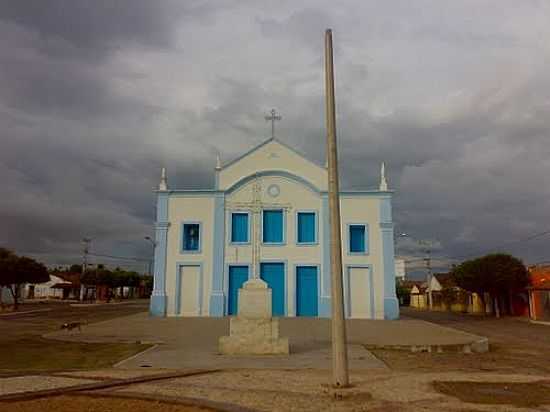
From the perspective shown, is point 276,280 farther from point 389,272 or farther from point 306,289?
point 389,272

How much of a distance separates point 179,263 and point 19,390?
19736 millimetres

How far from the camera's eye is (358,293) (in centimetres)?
2680

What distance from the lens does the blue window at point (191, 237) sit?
27645mm

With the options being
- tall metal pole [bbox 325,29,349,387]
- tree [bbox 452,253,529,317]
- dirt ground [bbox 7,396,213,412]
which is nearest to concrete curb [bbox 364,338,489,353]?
tall metal pole [bbox 325,29,349,387]

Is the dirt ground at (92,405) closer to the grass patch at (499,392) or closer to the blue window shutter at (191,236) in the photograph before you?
the grass patch at (499,392)

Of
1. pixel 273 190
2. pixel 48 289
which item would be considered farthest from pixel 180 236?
pixel 48 289

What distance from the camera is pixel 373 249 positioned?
88.8ft

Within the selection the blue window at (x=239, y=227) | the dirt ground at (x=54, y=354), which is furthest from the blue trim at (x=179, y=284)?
the dirt ground at (x=54, y=354)

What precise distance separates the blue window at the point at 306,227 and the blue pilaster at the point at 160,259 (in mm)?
7097

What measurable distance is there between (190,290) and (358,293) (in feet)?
28.9

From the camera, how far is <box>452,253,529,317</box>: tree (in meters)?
34.3

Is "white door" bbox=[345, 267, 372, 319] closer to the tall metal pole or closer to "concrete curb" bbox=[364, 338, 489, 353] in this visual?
"concrete curb" bbox=[364, 338, 489, 353]

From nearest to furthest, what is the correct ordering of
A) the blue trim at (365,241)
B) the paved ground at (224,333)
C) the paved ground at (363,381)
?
the paved ground at (363,381), the paved ground at (224,333), the blue trim at (365,241)

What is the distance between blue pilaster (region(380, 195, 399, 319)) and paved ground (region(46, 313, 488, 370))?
201 inches
